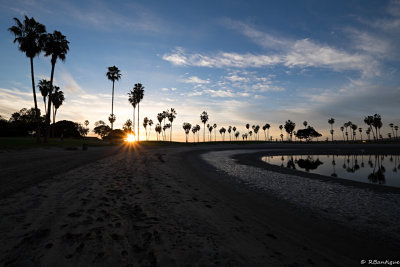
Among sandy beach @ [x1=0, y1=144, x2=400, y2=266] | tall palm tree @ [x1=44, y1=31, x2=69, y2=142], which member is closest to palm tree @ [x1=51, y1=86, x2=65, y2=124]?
tall palm tree @ [x1=44, y1=31, x2=69, y2=142]

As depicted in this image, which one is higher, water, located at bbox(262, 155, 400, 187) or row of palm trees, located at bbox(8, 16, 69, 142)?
row of palm trees, located at bbox(8, 16, 69, 142)

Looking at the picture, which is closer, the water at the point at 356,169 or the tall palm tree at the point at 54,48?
the water at the point at 356,169

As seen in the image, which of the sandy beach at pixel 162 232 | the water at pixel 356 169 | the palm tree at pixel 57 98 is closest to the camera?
the sandy beach at pixel 162 232

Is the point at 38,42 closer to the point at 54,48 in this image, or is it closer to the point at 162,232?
the point at 54,48

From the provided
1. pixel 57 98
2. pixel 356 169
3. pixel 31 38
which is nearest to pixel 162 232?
pixel 356 169

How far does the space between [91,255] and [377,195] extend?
39.0 ft

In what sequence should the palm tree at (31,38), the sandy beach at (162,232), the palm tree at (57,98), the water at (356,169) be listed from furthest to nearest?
the palm tree at (57,98) < the palm tree at (31,38) < the water at (356,169) < the sandy beach at (162,232)

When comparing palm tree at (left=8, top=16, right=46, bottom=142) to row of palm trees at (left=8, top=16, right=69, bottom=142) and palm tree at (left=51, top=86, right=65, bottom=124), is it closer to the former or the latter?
row of palm trees at (left=8, top=16, right=69, bottom=142)

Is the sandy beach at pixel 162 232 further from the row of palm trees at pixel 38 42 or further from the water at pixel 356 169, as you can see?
the row of palm trees at pixel 38 42

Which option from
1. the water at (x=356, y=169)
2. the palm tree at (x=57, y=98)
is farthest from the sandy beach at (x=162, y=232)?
the palm tree at (x=57, y=98)

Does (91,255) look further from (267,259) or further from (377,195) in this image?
(377,195)

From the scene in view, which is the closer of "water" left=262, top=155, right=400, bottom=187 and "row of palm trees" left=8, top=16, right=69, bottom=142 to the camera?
Answer: "water" left=262, top=155, right=400, bottom=187

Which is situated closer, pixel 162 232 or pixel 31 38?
pixel 162 232

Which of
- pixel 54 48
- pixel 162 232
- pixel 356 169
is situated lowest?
pixel 356 169
